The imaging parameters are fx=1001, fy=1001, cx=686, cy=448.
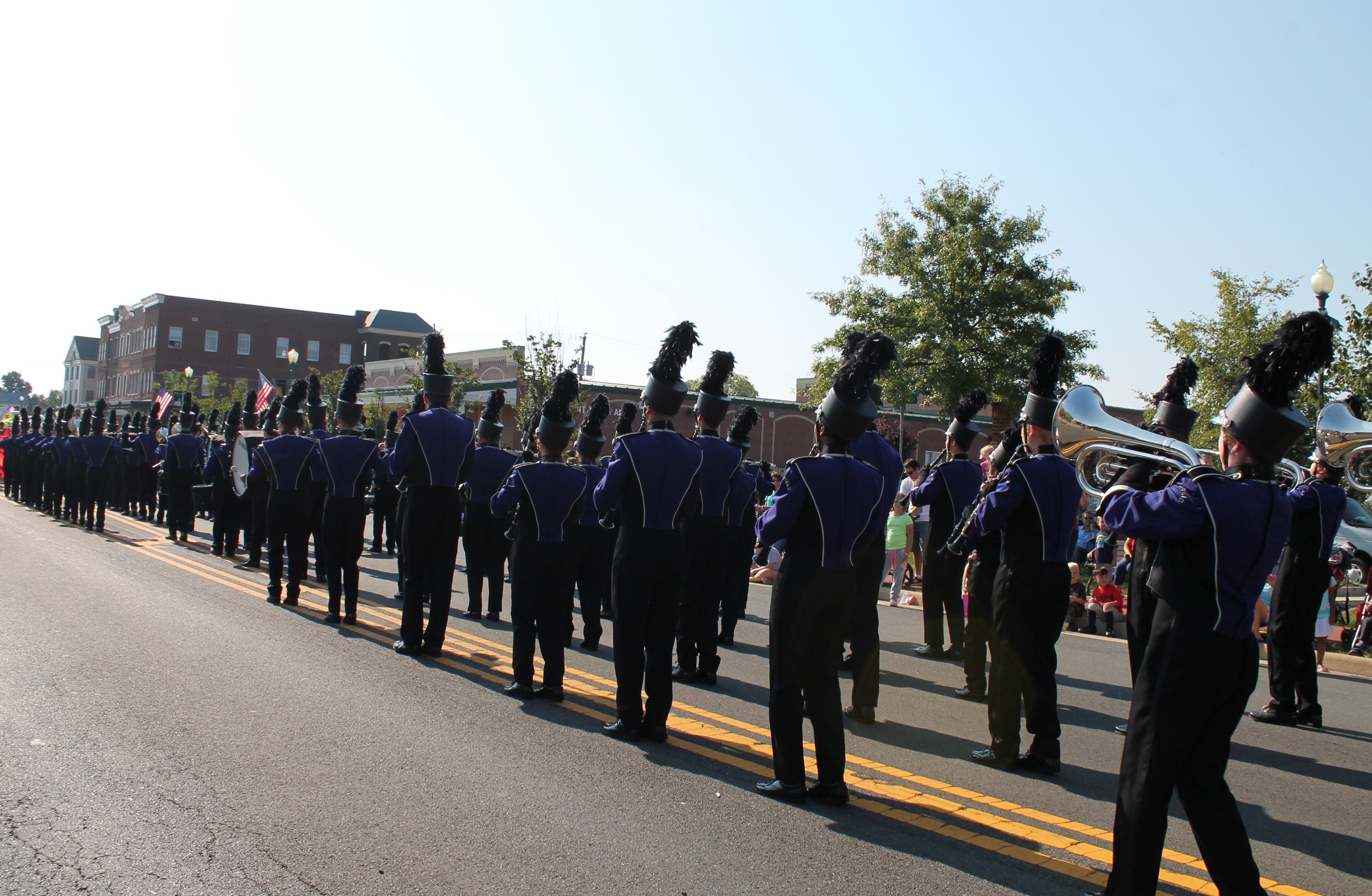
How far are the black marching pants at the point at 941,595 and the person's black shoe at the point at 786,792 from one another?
4208 millimetres

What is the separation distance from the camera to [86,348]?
112875 millimetres

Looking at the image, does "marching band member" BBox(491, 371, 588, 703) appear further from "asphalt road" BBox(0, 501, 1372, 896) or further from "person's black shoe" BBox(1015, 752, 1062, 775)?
"person's black shoe" BBox(1015, 752, 1062, 775)

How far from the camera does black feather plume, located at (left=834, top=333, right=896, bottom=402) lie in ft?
17.4

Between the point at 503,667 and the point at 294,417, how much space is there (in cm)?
560

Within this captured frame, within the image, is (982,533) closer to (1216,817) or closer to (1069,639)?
(1216,817)

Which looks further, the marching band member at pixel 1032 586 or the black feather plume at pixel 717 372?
the black feather plume at pixel 717 372

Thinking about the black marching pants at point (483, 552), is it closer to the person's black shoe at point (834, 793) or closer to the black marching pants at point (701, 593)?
the black marching pants at point (701, 593)

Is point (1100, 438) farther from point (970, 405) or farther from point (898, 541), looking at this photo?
point (898, 541)

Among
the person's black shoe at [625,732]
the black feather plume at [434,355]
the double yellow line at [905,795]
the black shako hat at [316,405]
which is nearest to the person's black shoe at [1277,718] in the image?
the double yellow line at [905,795]

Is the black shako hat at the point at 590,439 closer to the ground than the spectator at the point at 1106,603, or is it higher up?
higher up

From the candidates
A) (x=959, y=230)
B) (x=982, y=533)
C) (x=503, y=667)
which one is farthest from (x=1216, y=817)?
(x=959, y=230)

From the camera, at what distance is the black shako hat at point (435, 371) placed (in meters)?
9.14

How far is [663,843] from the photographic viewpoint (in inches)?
177

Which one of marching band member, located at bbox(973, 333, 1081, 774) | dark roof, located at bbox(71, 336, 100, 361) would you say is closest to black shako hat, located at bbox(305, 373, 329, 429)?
marching band member, located at bbox(973, 333, 1081, 774)
